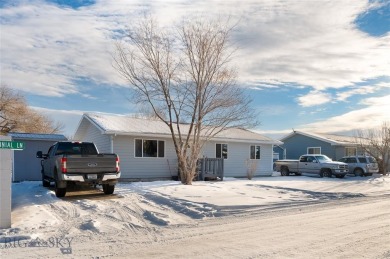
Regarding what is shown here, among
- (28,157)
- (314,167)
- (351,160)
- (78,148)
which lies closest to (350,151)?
(351,160)

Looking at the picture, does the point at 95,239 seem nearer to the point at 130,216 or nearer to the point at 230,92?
the point at 130,216

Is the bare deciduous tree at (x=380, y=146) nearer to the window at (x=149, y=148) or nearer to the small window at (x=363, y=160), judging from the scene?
the small window at (x=363, y=160)

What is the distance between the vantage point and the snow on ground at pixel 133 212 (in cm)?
754

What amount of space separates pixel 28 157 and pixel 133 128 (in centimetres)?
576

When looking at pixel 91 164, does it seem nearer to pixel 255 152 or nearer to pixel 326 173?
pixel 255 152

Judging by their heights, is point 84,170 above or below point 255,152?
below

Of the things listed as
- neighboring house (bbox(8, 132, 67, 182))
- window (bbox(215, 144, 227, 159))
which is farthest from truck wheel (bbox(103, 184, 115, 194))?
window (bbox(215, 144, 227, 159))

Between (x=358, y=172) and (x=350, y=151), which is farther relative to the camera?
(x=350, y=151)

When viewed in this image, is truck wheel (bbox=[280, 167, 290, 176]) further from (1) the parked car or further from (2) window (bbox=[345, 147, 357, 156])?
(2) window (bbox=[345, 147, 357, 156])

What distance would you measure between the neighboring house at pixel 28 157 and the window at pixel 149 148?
4478mm

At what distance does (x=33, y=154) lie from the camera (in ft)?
66.0

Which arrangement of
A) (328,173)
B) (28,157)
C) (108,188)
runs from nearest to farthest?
(108,188), (28,157), (328,173)

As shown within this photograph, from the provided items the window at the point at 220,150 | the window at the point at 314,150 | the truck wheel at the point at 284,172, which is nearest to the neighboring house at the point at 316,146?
the window at the point at 314,150

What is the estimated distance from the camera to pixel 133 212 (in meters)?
10.8
